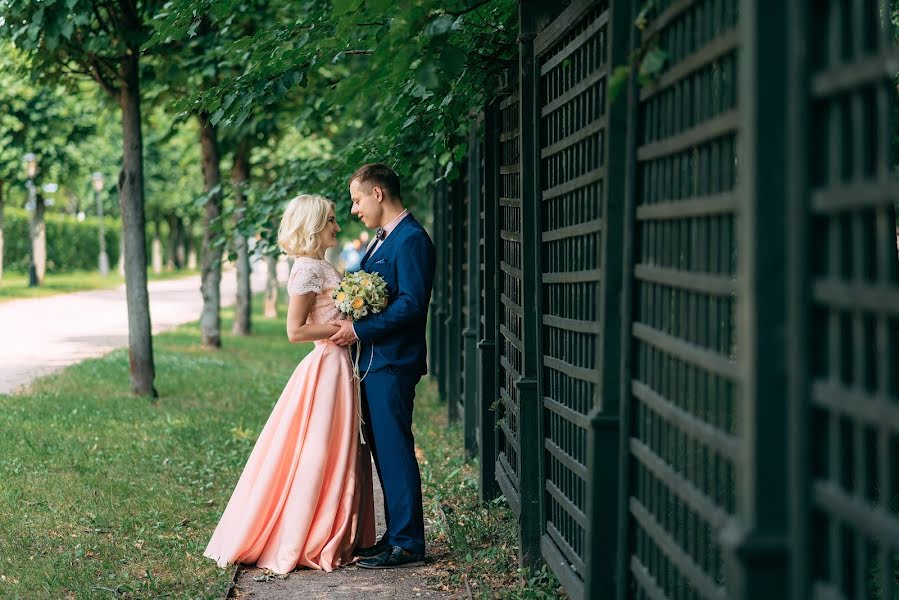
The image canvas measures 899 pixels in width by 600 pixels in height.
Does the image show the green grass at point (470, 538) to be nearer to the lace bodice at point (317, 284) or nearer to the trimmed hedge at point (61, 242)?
the lace bodice at point (317, 284)

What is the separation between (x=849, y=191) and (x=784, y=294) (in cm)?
30

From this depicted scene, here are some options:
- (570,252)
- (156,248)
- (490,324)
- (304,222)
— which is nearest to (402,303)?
(304,222)

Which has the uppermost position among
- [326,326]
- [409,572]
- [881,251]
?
[881,251]

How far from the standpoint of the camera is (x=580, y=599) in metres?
4.42

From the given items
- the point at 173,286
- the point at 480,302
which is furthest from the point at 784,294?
the point at 173,286

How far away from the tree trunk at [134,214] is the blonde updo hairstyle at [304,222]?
597cm

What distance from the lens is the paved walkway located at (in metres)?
16.1

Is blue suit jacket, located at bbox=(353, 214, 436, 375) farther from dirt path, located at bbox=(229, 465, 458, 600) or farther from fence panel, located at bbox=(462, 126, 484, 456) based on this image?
fence panel, located at bbox=(462, 126, 484, 456)

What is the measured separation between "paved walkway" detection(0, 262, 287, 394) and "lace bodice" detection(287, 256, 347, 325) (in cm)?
773

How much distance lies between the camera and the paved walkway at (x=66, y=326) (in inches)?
635

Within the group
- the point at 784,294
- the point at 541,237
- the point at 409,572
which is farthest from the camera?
the point at 409,572

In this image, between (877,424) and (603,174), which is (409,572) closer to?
(603,174)

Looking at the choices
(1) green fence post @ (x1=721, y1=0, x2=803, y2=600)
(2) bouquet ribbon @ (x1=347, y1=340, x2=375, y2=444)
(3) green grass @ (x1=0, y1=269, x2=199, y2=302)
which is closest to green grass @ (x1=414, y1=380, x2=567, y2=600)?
(2) bouquet ribbon @ (x1=347, y1=340, x2=375, y2=444)

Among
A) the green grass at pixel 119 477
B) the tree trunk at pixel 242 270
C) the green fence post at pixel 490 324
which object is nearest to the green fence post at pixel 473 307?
the green fence post at pixel 490 324
